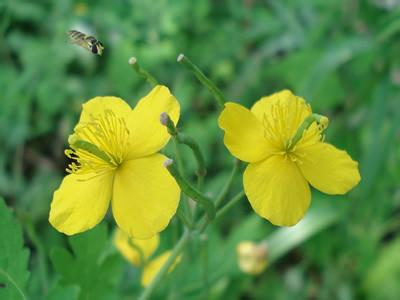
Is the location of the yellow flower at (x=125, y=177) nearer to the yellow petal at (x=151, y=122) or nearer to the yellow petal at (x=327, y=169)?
the yellow petal at (x=151, y=122)

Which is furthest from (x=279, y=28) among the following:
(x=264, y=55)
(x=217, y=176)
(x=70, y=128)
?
(x=70, y=128)

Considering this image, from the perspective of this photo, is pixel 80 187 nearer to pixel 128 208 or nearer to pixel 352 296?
pixel 128 208

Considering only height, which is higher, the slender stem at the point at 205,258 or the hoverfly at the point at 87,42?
the hoverfly at the point at 87,42

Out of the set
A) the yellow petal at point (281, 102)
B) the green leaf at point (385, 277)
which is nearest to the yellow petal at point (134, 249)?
the yellow petal at point (281, 102)

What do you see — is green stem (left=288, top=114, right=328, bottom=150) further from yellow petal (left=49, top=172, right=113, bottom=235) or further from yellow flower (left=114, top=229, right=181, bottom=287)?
yellow flower (left=114, top=229, right=181, bottom=287)

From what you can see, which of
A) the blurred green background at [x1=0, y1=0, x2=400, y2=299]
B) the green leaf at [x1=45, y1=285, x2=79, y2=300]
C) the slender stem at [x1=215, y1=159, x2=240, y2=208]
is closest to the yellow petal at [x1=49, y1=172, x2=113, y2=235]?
the green leaf at [x1=45, y1=285, x2=79, y2=300]

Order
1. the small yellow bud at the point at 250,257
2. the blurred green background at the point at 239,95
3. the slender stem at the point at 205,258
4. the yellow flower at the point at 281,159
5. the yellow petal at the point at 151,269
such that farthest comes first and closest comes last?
the blurred green background at the point at 239,95
the small yellow bud at the point at 250,257
the yellow petal at the point at 151,269
the slender stem at the point at 205,258
the yellow flower at the point at 281,159
